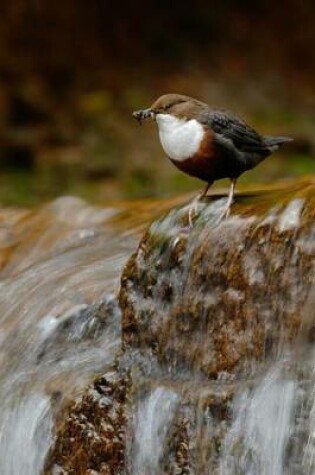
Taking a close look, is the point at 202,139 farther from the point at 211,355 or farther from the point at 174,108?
the point at 211,355

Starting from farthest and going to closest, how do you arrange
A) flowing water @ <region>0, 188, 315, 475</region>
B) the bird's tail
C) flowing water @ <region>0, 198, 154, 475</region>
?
the bird's tail
flowing water @ <region>0, 198, 154, 475</region>
flowing water @ <region>0, 188, 315, 475</region>

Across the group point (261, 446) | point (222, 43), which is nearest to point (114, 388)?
point (261, 446)

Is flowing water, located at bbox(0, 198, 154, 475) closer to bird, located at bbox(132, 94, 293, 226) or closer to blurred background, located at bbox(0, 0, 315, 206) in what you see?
bird, located at bbox(132, 94, 293, 226)

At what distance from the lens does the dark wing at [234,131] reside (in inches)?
191

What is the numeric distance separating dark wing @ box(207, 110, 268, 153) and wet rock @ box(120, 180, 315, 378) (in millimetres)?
194

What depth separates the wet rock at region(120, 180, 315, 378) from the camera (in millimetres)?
4473

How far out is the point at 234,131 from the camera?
4.91 m

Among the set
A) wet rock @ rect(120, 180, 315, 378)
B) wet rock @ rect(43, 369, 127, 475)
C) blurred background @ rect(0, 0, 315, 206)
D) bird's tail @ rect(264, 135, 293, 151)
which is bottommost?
wet rock @ rect(43, 369, 127, 475)

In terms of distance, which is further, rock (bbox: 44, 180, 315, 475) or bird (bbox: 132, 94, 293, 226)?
bird (bbox: 132, 94, 293, 226)

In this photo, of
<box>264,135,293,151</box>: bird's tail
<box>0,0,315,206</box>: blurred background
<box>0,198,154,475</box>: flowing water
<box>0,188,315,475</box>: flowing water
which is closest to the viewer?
<box>0,188,315,475</box>: flowing water

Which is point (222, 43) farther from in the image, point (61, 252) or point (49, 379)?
point (49, 379)

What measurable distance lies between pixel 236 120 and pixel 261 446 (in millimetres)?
1235

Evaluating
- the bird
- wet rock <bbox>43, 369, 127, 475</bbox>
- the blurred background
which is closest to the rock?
wet rock <bbox>43, 369, 127, 475</bbox>

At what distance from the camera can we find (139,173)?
11.5 metres
